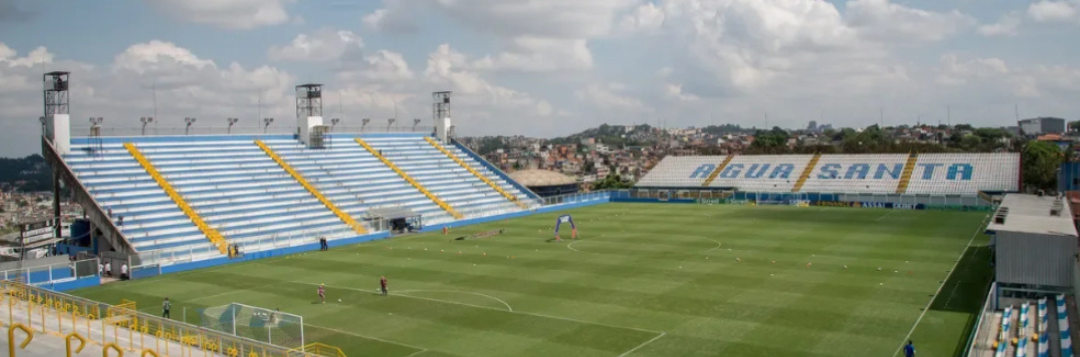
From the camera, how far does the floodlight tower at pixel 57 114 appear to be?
4119 cm

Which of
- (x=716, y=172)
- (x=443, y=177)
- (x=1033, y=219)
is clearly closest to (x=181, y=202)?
(x=443, y=177)

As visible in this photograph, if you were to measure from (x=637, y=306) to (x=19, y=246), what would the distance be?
30218mm

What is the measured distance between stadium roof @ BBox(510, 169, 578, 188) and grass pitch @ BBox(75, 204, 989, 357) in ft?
84.1

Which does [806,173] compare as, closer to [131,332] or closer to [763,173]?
[763,173]

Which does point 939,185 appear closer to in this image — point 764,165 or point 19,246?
point 764,165

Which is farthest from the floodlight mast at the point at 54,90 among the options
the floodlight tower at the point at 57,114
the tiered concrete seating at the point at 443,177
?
the tiered concrete seating at the point at 443,177

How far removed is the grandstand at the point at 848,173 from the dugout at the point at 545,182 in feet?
22.9

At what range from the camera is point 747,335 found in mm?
21203

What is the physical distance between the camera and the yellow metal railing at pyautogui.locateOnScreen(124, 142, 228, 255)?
127 ft

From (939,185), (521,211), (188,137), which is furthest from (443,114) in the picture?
(939,185)

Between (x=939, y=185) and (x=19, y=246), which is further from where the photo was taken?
(x=939, y=185)

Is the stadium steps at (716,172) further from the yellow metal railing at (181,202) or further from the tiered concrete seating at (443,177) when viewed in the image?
the yellow metal railing at (181,202)

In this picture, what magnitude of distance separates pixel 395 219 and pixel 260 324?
26.9 metres

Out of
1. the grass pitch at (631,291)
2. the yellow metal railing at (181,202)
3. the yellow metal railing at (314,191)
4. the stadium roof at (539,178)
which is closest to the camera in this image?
the grass pitch at (631,291)
